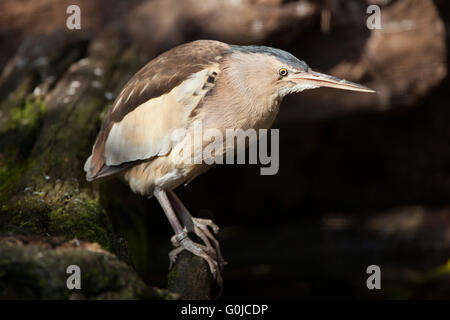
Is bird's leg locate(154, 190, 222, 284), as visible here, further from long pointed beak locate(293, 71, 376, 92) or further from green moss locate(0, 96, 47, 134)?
green moss locate(0, 96, 47, 134)

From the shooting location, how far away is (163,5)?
537 centimetres

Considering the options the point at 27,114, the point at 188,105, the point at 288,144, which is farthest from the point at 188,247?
the point at 288,144

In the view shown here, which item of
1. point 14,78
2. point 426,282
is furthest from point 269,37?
point 426,282

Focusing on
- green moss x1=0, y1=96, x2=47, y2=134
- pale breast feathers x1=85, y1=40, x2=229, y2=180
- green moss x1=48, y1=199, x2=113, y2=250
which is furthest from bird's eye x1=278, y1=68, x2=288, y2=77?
green moss x1=0, y1=96, x2=47, y2=134

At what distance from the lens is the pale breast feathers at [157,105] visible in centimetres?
325

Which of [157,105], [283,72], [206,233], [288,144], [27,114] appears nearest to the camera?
[283,72]

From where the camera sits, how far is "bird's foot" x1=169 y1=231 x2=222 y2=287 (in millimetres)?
3330

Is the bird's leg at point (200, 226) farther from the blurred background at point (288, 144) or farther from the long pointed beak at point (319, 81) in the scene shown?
the long pointed beak at point (319, 81)

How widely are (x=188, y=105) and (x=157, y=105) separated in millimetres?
213

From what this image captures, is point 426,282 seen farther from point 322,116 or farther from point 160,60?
point 160,60

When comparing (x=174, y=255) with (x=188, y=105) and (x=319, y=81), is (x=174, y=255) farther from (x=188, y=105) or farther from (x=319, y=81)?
(x=319, y=81)

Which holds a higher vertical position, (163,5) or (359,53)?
(163,5)

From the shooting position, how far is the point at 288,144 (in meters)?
6.23
